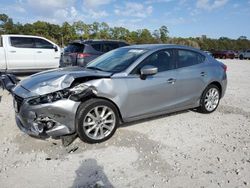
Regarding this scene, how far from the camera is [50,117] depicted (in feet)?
13.8

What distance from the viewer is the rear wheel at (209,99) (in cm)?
614

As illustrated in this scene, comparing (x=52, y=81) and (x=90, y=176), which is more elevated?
(x=52, y=81)

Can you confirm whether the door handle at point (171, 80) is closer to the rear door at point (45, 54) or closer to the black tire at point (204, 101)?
the black tire at point (204, 101)

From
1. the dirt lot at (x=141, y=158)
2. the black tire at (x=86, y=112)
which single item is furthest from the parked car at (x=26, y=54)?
the black tire at (x=86, y=112)

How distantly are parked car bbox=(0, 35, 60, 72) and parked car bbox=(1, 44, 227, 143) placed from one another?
22.5ft

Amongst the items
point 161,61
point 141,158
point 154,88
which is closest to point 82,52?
point 161,61

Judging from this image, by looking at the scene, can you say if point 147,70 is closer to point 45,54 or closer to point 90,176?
point 90,176

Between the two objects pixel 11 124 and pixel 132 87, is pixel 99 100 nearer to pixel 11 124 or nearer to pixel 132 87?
pixel 132 87

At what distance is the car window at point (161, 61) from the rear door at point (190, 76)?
0.59 ft

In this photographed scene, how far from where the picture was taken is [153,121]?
5648mm

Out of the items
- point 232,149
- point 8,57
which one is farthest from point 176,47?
point 8,57

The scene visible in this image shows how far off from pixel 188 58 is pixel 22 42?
323 inches

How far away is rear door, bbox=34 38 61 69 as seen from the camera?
12.0m

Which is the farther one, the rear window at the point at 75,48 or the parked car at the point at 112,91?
the rear window at the point at 75,48
